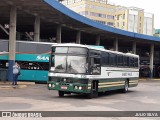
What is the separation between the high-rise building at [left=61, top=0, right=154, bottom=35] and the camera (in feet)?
429

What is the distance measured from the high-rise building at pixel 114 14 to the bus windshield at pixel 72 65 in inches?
4291

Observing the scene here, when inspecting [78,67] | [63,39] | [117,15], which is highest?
[117,15]

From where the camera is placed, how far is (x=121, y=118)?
504 inches

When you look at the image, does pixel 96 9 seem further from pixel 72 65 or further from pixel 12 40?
pixel 72 65

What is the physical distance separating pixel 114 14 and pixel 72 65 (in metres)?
125

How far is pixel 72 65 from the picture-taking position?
65.1 feet

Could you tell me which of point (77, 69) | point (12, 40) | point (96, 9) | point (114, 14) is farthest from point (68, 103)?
point (114, 14)

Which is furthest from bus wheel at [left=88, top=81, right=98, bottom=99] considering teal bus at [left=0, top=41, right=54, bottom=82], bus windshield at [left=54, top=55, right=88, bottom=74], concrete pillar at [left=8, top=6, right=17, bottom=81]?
concrete pillar at [left=8, top=6, right=17, bottom=81]

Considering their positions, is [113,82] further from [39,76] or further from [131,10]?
[131,10]

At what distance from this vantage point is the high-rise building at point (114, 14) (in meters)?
131

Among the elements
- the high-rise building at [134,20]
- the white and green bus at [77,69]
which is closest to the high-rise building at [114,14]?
the high-rise building at [134,20]

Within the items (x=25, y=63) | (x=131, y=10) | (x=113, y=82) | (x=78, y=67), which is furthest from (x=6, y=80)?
(x=131, y=10)

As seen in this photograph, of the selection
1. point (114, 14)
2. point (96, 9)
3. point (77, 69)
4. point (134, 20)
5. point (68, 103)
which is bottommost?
point (68, 103)

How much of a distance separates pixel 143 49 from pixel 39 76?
147 feet
